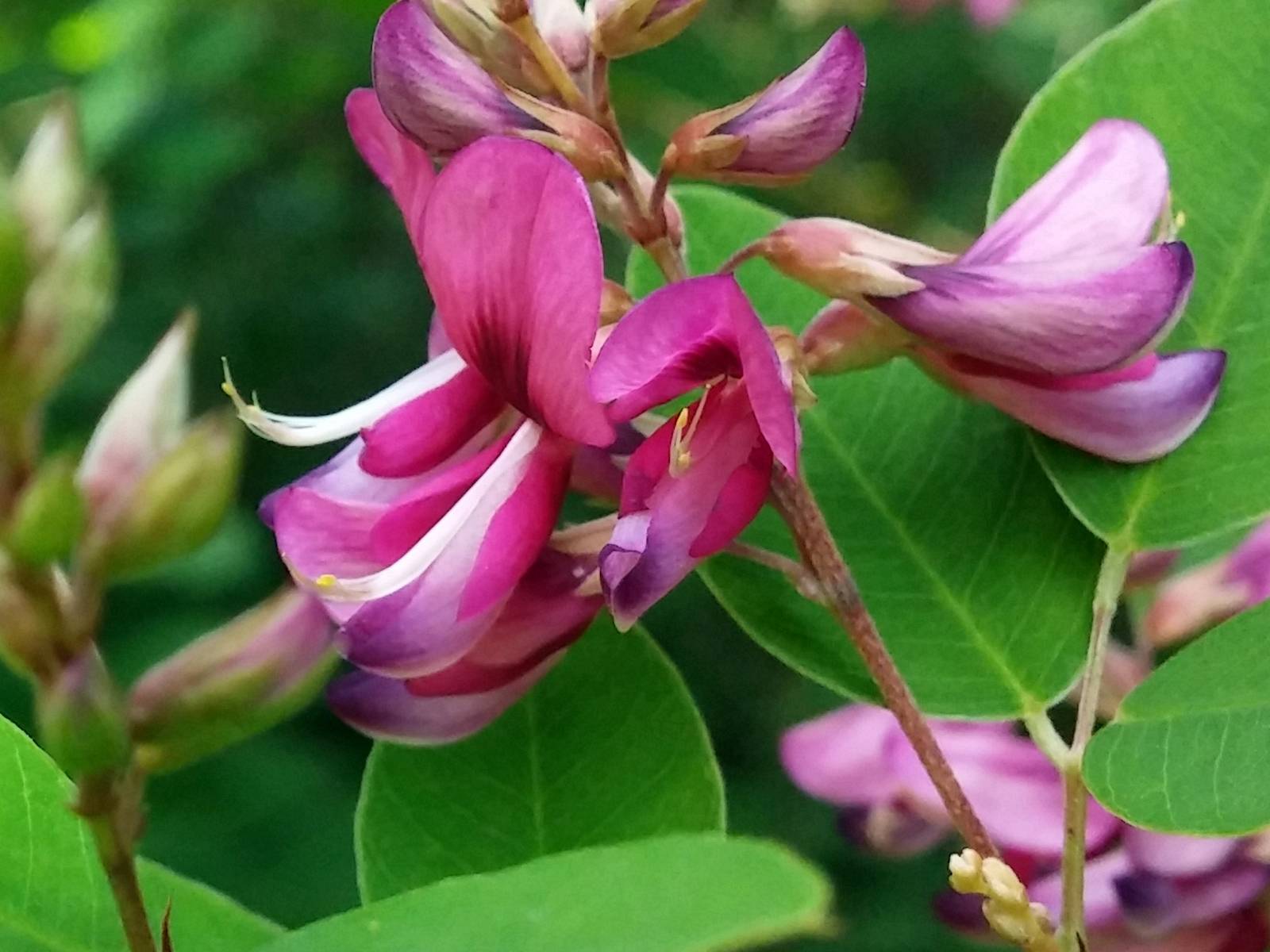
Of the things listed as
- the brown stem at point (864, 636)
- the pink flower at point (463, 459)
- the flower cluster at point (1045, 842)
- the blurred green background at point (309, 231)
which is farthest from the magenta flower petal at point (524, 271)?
the blurred green background at point (309, 231)

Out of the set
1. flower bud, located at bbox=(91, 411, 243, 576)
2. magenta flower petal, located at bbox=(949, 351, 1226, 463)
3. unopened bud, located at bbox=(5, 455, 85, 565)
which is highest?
unopened bud, located at bbox=(5, 455, 85, 565)

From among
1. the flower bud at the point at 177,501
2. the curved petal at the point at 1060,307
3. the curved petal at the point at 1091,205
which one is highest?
the flower bud at the point at 177,501

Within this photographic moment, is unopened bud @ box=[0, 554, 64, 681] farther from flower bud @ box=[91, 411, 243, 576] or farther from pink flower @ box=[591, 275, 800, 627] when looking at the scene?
pink flower @ box=[591, 275, 800, 627]

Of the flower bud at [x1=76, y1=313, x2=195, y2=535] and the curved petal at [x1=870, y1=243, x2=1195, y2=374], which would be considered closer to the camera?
the flower bud at [x1=76, y1=313, x2=195, y2=535]

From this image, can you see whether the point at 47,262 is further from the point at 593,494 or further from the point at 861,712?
the point at 861,712

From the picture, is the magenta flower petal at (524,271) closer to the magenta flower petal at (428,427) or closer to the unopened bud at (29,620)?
the magenta flower petal at (428,427)

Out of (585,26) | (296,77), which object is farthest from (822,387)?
(296,77)

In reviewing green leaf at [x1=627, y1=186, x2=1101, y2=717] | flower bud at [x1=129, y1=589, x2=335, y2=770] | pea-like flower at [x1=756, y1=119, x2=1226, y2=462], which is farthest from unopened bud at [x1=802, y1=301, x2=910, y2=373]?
flower bud at [x1=129, y1=589, x2=335, y2=770]
